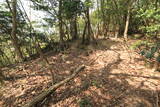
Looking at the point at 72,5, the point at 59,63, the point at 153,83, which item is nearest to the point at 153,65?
the point at 153,83

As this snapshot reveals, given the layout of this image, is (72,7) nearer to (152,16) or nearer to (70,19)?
(70,19)

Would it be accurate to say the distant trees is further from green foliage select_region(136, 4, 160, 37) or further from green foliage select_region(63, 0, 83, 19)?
green foliage select_region(136, 4, 160, 37)

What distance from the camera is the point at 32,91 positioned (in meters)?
4.04

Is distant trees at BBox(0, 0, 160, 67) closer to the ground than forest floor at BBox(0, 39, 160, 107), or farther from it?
farther from it

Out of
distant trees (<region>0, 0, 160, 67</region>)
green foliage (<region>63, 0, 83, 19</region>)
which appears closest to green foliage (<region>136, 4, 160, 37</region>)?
distant trees (<region>0, 0, 160, 67</region>)

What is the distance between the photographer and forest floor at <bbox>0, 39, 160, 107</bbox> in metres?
3.47

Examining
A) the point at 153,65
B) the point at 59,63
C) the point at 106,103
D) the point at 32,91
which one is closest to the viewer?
the point at 106,103

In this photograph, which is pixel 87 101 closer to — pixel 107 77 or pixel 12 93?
pixel 107 77

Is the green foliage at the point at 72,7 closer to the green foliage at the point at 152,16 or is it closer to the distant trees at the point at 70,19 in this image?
the distant trees at the point at 70,19

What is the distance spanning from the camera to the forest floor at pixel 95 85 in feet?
11.4

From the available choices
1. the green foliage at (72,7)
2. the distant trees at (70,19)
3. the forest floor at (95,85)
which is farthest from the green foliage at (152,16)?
the green foliage at (72,7)

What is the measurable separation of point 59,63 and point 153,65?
15.2ft

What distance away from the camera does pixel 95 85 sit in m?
4.11

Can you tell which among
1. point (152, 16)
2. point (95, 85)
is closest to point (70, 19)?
point (152, 16)
